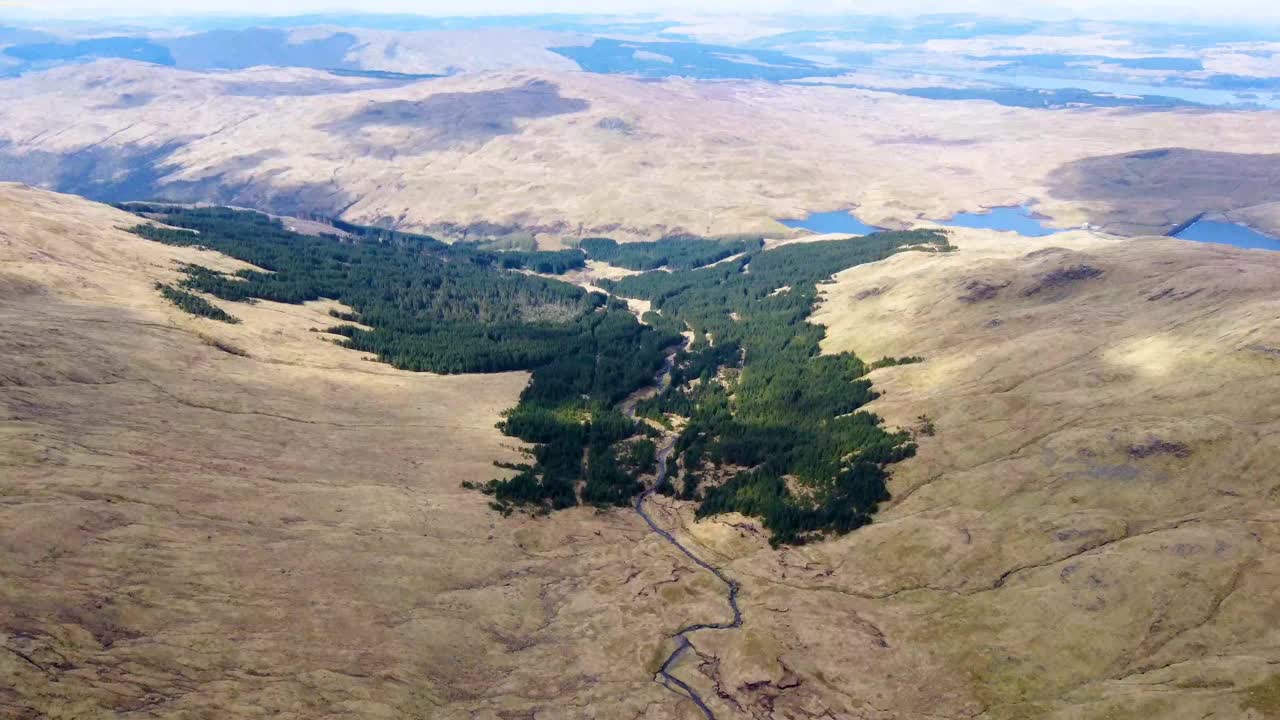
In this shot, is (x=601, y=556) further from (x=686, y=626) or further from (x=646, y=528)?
(x=686, y=626)

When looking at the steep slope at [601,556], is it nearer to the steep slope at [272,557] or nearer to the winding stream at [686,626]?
the steep slope at [272,557]

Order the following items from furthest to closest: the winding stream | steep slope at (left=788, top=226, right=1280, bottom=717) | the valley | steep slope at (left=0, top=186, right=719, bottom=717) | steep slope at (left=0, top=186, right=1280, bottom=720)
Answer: the winding stream < steep slope at (left=788, top=226, right=1280, bottom=717) < the valley < steep slope at (left=0, top=186, right=1280, bottom=720) < steep slope at (left=0, top=186, right=719, bottom=717)

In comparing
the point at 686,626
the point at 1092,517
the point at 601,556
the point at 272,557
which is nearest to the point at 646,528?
the point at 601,556

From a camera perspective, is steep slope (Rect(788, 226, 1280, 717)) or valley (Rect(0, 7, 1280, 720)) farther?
steep slope (Rect(788, 226, 1280, 717))

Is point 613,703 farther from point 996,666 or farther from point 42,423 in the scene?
point 42,423

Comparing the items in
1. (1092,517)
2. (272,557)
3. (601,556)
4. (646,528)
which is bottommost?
(646,528)

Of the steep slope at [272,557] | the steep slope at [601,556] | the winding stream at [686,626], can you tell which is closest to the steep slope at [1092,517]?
the steep slope at [601,556]

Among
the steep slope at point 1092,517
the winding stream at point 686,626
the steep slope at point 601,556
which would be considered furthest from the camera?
the winding stream at point 686,626

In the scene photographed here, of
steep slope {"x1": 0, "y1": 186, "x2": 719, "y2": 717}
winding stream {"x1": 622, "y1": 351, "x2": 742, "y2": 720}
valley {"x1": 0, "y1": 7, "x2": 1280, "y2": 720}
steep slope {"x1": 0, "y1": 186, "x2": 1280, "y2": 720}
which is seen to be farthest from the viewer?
winding stream {"x1": 622, "y1": 351, "x2": 742, "y2": 720}

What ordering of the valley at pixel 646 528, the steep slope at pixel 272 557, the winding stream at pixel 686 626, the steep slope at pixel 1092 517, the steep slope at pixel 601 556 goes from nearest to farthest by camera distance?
the steep slope at pixel 272 557, the steep slope at pixel 601 556, the valley at pixel 646 528, the steep slope at pixel 1092 517, the winding stream at pixel 686 626

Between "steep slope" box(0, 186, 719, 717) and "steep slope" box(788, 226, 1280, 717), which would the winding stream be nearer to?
"steep slope" box(0, 186, 719, 717)

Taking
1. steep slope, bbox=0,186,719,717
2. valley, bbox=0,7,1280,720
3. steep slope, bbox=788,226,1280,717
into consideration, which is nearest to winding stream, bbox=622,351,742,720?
valley, bbox=0,7,1280,720

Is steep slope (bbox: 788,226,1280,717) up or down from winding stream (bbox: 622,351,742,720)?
up
